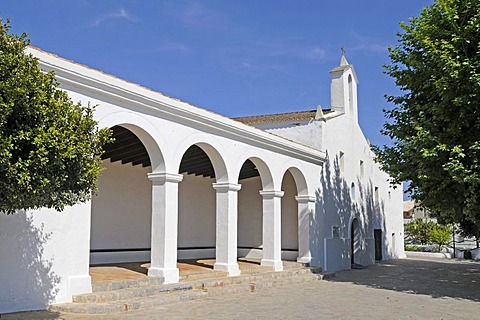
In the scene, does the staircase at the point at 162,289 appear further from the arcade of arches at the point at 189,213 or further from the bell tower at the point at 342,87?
the bell tower at the point at 342,87

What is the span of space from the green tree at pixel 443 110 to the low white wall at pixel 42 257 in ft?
26.9

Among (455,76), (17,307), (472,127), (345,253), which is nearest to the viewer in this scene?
(17,307)

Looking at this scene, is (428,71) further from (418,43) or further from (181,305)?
(181,305)

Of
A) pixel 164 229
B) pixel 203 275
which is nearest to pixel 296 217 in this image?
pixel 203 275

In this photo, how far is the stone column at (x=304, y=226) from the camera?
1728cm

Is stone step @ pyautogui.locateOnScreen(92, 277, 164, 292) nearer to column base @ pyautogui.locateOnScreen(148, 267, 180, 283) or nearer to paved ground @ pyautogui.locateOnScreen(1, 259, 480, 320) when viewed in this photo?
column base @ pyautogui.locateOnScreen(148, 267, 180, 283)

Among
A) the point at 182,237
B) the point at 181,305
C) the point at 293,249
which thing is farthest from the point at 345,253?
the point at 181,305

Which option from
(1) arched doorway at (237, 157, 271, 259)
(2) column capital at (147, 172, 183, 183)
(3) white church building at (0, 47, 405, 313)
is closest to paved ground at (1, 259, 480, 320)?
(3) white church building at (0, 47, 405, 313)

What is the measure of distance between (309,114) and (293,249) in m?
5.97

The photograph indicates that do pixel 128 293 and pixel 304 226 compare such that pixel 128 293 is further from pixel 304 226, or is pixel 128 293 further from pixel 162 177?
pixel 304 226

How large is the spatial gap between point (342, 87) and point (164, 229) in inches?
520

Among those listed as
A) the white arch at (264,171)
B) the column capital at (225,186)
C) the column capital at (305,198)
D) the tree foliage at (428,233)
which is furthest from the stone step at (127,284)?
the tree foliage at (428,233)

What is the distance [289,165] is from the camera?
1631cm

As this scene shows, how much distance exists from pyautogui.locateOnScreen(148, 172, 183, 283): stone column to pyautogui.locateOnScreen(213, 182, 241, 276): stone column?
2.21 metres
